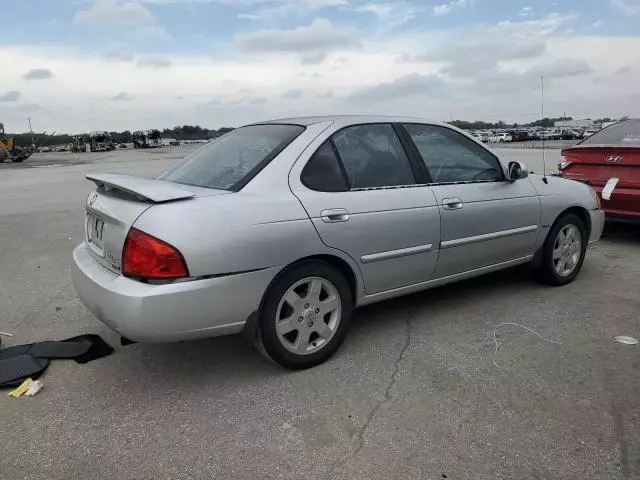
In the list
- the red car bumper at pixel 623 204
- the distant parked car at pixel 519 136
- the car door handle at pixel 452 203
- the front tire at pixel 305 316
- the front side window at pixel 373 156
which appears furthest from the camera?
the distant parked car at pixel 519 136

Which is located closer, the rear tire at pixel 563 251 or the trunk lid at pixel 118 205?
the trunk lid at pixel 118 205

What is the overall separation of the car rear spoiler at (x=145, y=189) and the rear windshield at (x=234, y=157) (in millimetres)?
321

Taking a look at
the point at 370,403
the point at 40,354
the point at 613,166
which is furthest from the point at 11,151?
the point at 370,403

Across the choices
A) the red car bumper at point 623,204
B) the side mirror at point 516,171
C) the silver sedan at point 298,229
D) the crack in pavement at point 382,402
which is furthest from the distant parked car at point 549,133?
the crack in pavement at point 382,402

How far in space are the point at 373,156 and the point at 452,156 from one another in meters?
0.80

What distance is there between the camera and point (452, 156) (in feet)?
14.1

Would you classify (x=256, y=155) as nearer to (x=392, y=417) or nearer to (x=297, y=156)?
(x=297, y=156)

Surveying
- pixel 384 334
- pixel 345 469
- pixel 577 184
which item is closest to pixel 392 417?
pixel 345 469

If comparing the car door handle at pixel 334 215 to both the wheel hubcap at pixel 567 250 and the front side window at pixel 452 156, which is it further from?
the wheel hubcap at pixel 567 250

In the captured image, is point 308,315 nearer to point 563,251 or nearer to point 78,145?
point 563,251

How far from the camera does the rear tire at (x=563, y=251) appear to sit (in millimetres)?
4879

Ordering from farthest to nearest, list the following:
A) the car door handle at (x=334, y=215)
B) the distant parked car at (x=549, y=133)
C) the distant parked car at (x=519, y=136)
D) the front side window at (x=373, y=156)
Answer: the distant parked car at (x=519, y=136) → the distant parked car at (x=549, y=133) → the front side window at (x=373, y=156) → the car door handle at (x=334, y=215)

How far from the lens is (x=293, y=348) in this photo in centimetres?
336

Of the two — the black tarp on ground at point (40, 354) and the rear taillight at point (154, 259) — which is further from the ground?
the rear taillight at point (154, 259)
